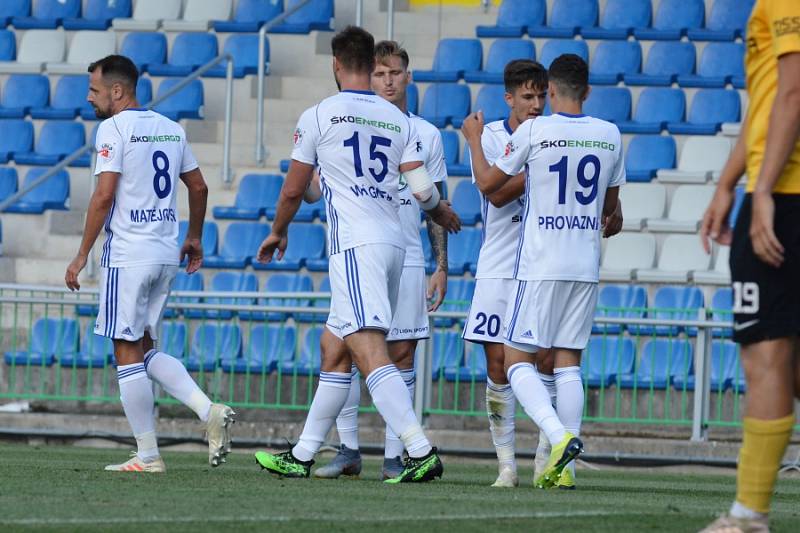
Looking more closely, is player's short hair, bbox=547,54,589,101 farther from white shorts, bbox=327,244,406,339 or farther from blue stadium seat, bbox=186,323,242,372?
blue stadium seat, bbox=186,323,242,372

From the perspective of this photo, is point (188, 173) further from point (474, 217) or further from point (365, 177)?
point (474, 217)

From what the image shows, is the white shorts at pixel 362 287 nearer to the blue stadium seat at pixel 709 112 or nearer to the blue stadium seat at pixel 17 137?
the blue stadium seat at pixel 709 112

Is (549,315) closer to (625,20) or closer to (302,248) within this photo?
(302,248)

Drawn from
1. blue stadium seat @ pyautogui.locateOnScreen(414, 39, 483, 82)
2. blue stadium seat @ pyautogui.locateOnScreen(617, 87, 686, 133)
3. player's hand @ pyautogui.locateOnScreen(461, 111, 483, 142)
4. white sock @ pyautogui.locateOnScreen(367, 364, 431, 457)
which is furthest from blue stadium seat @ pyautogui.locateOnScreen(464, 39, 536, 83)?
white sock @ pyautogui.locateOnScreen(367, 364, 431, 457)

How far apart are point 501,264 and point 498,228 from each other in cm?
20

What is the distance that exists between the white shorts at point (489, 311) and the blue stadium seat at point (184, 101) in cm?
898

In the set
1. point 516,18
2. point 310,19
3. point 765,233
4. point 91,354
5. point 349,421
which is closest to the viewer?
point 765,233

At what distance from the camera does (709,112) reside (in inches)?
602

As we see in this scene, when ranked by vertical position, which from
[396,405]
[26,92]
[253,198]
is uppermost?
[26,92]

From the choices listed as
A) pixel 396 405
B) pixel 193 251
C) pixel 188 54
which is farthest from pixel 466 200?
pixel 396 405

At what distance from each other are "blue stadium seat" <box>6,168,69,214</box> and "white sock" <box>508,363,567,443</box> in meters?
9.14

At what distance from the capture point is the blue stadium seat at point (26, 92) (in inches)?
669

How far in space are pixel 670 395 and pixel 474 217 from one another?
9.70ft

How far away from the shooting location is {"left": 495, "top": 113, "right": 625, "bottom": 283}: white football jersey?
7336mm
